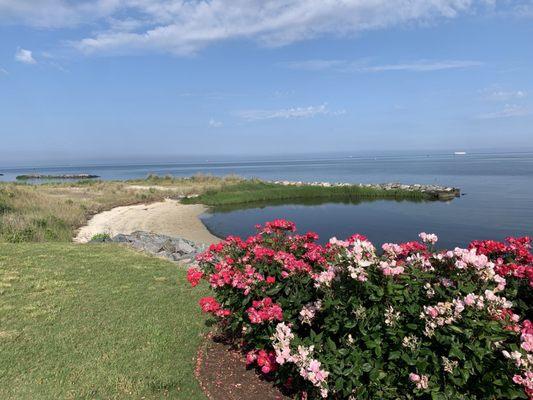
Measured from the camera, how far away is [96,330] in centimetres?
652

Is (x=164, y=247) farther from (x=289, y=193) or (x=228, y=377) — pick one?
(x=289, y=193)

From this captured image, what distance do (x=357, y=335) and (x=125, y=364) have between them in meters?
3.28

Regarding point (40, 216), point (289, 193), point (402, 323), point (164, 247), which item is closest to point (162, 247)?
point (164, 247)

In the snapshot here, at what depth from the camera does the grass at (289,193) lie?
41688mm

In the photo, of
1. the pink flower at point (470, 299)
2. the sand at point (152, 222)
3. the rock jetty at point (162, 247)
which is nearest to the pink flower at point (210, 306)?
the pink flower at point (470, 299)

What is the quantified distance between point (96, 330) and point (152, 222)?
66.0 ft

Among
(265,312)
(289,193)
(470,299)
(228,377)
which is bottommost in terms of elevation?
(289,193)

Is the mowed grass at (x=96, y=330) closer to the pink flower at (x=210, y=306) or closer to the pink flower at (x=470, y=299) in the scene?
the pink flower at (x=210, y=306)

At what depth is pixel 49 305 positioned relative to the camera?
755cm

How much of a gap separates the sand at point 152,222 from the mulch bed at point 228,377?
14.2 meters

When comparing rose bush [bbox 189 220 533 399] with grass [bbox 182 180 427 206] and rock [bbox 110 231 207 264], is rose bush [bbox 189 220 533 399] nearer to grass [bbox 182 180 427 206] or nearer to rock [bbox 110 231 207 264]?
rock [bbox 110 231 207 264]

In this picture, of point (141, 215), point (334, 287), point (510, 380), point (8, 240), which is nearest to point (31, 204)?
point (141, 215)

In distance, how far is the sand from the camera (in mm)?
21969

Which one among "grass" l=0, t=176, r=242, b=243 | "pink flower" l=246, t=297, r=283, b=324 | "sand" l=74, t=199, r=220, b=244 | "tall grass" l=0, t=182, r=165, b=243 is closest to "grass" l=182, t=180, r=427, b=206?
"grass" l=0, t=176, r=242, b=243
